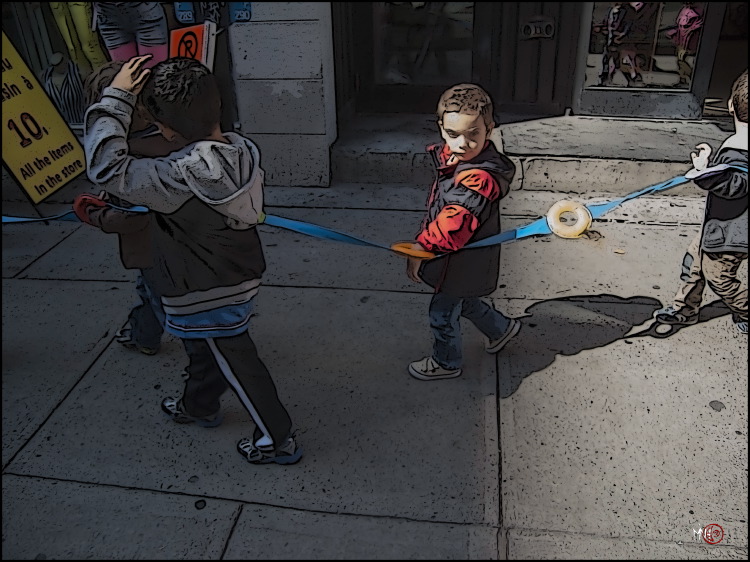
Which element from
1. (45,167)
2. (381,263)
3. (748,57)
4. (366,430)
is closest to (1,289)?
(45,167)

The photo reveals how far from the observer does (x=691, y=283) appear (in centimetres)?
329

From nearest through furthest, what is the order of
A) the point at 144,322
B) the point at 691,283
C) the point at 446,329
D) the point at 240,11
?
the point at 446,329 < the point at 144,322 < the point at 691,283 < the point at 240,11

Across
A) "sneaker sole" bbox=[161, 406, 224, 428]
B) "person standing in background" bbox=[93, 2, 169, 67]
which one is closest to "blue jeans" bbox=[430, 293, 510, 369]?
"sneaker sole" bbox=[161, 406, 224, 428]

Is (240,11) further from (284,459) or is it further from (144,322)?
(284,459)

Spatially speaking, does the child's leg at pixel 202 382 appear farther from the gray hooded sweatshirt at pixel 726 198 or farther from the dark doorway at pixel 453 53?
the dark doorway at pixel 453 53

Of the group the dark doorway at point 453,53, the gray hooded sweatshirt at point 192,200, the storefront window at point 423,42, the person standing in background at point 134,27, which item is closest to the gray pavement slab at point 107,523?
the gray hooded sweatshirt at point 192,200

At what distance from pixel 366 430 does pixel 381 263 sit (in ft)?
5.04

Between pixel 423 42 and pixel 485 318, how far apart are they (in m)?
3.77

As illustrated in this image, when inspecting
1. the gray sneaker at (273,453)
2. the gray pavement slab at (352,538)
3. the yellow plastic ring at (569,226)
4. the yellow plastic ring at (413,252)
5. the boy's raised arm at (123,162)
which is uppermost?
the boy's raised arm at (123,162)

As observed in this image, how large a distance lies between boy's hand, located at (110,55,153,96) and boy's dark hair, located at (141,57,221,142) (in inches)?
1.0

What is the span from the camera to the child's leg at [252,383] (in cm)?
Result: 239

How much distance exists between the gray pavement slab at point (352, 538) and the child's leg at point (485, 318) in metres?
1.04

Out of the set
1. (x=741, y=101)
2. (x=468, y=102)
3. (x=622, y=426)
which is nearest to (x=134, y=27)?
(x=468, y=102)

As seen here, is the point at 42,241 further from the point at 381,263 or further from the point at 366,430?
the point at 366,430
